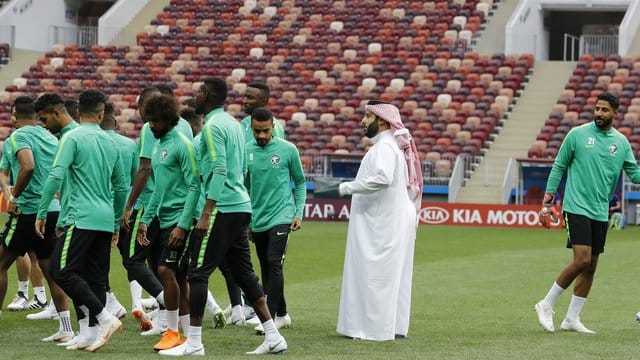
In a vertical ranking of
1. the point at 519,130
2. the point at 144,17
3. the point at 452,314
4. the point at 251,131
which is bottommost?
the point at 452,314

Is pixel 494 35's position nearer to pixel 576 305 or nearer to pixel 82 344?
pixel 576 305

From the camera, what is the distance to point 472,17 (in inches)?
1676

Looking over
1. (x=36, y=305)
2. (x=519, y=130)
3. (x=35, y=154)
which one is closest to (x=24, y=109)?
(x=35, y=154)

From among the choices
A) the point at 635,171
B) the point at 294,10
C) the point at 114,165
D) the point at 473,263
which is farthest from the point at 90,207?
the point at 294,10

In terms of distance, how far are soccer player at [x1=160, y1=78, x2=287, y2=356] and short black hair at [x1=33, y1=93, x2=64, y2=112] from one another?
1445mm

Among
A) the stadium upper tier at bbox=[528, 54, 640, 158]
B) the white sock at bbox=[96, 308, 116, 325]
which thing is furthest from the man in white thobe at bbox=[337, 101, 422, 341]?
the stadium upper tier at bbox=[528, 54, 640, 158]

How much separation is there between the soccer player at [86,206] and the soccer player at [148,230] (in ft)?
1.42

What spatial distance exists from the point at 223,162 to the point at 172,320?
4.98 ft

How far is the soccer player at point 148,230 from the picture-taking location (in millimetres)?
10977

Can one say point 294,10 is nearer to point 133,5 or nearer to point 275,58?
point 275,58

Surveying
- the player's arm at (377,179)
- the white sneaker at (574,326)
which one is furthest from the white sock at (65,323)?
the white sneaker at (574,326)

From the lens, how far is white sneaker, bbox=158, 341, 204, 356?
1003 centimetres

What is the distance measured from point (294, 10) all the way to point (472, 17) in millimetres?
6346

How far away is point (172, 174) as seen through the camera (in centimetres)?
1064
